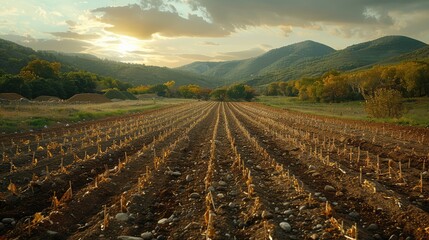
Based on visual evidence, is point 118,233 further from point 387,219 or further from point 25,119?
point 25,119

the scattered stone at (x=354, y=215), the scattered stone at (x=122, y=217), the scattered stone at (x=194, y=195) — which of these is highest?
the scattered stone at (x=354, y=215)

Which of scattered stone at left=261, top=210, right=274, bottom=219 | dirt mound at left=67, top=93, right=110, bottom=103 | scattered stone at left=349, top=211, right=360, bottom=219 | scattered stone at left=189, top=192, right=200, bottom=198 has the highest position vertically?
dirt mound at left=67, top=93, right=110, bottom=103

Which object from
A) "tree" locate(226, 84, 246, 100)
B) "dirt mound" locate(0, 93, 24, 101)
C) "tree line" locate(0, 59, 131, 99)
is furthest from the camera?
"tree" locate(226, 84, 246, 100)

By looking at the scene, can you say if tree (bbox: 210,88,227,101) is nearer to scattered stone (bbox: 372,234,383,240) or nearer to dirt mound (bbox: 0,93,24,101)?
dirt mound (bbox: 0,93,24,101)

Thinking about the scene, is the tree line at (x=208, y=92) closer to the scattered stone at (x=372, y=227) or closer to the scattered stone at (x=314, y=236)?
the scattered stone at (x=372, y=227)

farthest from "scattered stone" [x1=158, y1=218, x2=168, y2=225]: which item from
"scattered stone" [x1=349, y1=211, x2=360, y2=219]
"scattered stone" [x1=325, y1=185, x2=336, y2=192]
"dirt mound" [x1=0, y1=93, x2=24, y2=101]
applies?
"dirt mound" [x1=0, y1=93, x2=24, y2=101]

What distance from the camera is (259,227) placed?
7062mm

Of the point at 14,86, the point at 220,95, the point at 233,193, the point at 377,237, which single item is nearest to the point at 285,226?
the point at 377,237

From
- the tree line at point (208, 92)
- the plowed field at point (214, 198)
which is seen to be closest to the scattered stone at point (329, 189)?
the plowed field at point (214, 198)

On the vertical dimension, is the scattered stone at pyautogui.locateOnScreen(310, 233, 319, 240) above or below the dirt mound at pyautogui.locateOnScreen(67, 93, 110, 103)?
below

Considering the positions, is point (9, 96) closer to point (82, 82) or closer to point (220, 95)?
point (82, 82)

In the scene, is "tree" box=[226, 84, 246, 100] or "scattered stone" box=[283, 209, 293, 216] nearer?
"scattered stone" box=[283, 209, 293, 216]

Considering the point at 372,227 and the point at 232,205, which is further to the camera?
the point at 232,205

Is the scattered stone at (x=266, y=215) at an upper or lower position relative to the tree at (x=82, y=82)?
lower
